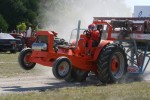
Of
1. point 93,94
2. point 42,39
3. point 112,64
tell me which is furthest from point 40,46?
point 93,94

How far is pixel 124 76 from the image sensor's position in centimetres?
1465

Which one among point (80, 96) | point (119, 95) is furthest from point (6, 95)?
point (119, 95)

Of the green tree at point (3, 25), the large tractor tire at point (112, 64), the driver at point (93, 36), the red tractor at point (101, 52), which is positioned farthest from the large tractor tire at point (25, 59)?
the green tree at point (3, 25)

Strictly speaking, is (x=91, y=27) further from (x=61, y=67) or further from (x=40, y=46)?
(x=61, y=67)

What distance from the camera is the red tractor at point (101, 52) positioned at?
44.0ft

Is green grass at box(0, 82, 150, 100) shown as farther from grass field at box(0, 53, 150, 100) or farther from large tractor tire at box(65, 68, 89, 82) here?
large tractor tire at box(65, 68, 89, 82)

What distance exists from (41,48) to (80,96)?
9.45ft

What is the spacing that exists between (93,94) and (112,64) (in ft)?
10.1

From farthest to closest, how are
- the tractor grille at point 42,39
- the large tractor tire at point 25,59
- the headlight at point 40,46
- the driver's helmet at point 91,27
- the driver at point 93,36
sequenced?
the driver's helmet at point 91,27 → the driver at point 93,36 → the large tractor tire at point 25,59 → the tractor grille at point 42,39 → the headlight at point 40,46

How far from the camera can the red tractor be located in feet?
44.0

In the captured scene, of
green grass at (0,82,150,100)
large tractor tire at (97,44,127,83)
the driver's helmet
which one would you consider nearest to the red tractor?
large tractor tire at (97,44,127,83)

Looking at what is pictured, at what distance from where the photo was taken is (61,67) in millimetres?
12969

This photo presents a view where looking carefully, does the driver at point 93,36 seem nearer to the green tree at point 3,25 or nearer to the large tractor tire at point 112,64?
the large tractor tire at point 112,64

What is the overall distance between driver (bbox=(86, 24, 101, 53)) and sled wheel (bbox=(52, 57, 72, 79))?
4.39 feet
